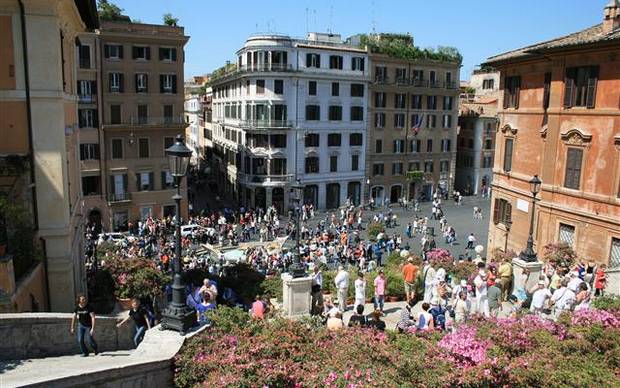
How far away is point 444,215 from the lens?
168ft

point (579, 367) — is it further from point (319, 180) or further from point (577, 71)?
point (319, 180)

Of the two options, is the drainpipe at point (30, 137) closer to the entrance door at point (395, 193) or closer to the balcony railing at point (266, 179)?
the balcony railing at point (266, 179)

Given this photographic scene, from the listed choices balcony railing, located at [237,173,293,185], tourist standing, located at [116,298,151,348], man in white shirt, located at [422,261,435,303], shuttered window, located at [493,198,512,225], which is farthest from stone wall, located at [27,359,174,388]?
balcony railing, located at [237,173,293,185]

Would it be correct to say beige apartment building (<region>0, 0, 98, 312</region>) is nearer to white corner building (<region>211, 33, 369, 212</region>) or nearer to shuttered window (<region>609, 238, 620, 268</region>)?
shuttered window (<region>609, 238, 620, 268</region>)

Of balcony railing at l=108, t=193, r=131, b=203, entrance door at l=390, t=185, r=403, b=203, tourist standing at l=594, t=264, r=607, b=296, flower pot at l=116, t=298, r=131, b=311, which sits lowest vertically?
entrance door at l=390, t=185, r=403, b=203

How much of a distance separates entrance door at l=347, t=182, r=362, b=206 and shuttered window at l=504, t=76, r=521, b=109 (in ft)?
87.9

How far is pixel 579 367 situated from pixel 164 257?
67.6 ft

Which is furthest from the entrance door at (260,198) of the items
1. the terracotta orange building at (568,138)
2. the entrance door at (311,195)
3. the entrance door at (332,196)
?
the terracotta orange building at (568,138)

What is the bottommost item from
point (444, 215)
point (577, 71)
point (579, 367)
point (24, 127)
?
point (444, 215)

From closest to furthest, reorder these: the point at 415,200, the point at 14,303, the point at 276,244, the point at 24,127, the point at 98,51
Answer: the point at 14,303 < the point at 24,127 < the point at 276,244 < the point at 98,51 < the point at 415,200

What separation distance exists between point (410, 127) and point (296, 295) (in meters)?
43.8

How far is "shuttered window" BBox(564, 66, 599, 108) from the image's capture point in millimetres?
21727

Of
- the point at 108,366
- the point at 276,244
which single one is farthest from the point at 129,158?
the point at 108,366

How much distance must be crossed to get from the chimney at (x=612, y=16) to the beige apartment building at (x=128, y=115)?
29386 millimetres
